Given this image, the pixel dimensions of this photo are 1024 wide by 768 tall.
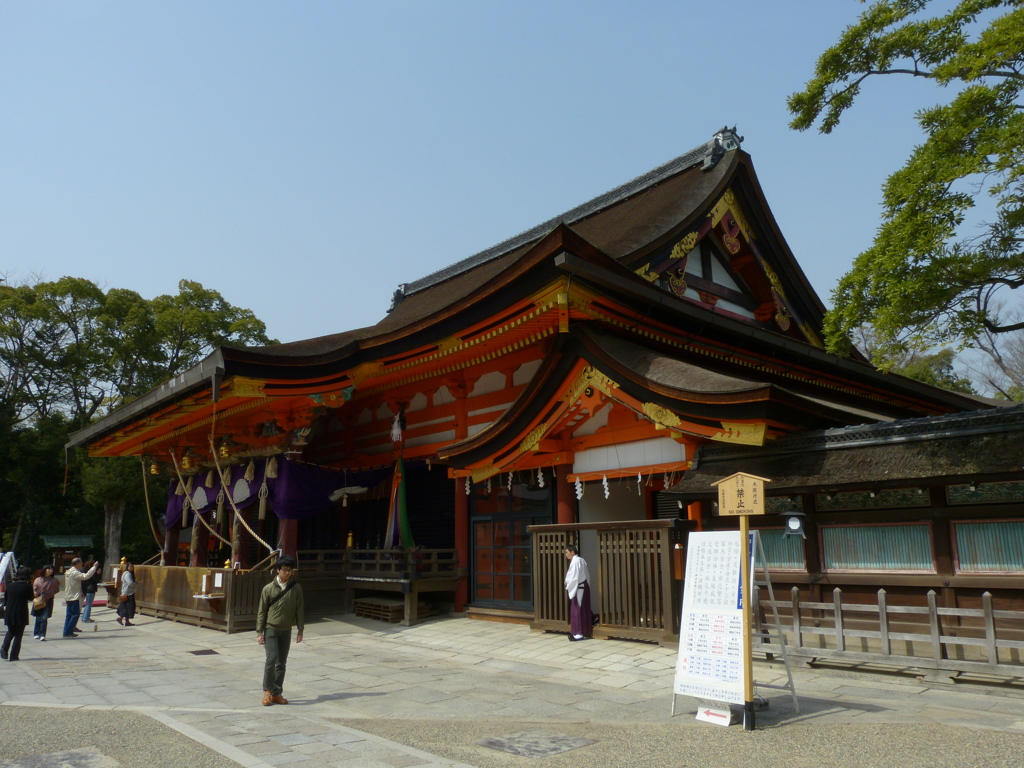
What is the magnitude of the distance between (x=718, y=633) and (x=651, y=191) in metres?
13.5

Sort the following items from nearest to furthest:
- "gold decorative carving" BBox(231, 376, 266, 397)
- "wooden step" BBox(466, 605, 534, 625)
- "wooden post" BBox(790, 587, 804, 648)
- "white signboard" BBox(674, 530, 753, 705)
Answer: "white signboard" BBox(674, 530, 753, 705), "wooden post" BBox(790, 587, 804, 648), "wooden step" BBox(466, 605, 534, 625), "gold decorative carving" BBox(231, 376, 266, 397)

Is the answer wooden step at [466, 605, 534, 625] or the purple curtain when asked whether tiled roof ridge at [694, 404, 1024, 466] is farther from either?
the purple curtain

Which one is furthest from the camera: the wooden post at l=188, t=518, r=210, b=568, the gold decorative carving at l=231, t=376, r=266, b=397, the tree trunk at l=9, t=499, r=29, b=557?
the tree trunk at l=9, t=499, r=29, b=557

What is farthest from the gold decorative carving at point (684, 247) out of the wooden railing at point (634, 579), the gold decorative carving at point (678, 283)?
the wooden railing at point (634, 579)

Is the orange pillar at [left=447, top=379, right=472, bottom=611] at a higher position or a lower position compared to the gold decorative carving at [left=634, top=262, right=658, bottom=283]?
lower

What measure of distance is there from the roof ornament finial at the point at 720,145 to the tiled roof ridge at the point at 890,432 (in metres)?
8.75

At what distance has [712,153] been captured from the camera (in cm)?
1630

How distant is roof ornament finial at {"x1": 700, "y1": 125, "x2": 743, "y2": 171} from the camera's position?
16250mm

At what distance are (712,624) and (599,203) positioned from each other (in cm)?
1488

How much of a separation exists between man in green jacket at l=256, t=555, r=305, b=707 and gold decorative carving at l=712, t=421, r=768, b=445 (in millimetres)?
5267

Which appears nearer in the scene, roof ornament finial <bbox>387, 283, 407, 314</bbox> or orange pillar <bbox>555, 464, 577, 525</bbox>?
orange pillar <bbox>555, 464, 577, 525</bbox>

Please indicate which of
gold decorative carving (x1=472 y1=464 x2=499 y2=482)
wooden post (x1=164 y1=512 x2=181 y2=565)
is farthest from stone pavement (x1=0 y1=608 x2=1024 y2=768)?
wooden post (x1=164 y1=512 x2=181 y2=565)

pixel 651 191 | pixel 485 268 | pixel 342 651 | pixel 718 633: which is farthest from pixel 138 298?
pixel 718 633

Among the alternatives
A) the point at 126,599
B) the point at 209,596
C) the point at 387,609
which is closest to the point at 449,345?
the point at 387,609
